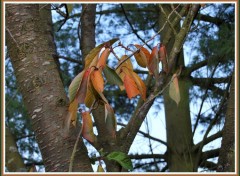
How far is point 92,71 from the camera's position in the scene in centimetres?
85

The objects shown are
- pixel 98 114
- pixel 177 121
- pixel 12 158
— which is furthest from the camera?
pixel 177 121

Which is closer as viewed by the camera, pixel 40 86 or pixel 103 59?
pixel 103 59

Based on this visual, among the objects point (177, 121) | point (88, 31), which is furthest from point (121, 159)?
point (177, 121)

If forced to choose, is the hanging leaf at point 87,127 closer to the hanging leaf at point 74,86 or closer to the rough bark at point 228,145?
the hanging leaf at point 74,86

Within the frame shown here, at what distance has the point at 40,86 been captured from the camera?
3.58 feet

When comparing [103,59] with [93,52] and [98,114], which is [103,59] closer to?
[93,52]

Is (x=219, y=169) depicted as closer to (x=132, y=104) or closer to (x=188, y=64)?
(x=188, y=64)

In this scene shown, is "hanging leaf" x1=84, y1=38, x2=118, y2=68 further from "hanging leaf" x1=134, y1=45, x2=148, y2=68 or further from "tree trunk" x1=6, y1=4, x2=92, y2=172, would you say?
"tree trunk" x1=6, y1=4, x2=92, y2=172

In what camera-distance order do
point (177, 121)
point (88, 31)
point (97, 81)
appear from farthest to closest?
point (177, 121), point (88, 31), point (97, 81)

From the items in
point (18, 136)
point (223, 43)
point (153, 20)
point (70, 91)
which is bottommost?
point (70, 91)

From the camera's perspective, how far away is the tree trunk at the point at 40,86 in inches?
41.2

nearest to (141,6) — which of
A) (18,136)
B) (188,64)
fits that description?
(188,64)

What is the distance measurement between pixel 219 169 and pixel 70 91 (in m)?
0.52

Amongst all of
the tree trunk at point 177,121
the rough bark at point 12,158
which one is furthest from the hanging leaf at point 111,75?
the tree trunk at point 177,121
